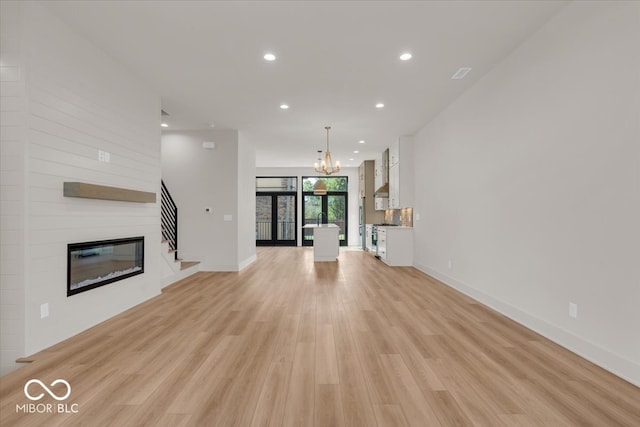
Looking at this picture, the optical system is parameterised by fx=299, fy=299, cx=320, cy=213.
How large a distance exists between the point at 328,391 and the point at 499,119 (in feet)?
11.7

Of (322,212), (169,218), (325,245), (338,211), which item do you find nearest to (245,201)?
(169,218)

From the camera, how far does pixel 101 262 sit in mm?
3328

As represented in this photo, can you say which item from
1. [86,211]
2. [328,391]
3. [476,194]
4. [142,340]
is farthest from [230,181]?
[328,391]

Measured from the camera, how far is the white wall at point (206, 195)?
6.35 metres

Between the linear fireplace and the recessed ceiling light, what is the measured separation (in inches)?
183

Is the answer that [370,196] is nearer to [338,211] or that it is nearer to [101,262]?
[338,211]

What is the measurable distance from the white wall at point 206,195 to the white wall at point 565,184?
14.8 feet

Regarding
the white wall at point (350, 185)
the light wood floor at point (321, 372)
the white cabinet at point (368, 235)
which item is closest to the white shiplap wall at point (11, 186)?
the light wood floor at point (321, 372)

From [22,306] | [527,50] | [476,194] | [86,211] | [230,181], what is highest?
[527,50]

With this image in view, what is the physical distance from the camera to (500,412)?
68.5 inches

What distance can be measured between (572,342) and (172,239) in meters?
6.49

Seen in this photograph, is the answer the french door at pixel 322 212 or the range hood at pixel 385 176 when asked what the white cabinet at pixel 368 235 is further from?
the french door at pixel 322 212

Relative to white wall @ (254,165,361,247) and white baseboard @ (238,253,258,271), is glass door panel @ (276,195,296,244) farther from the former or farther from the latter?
white baseboard @ (238,253,258,271)

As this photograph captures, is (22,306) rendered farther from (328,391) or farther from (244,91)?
(244,91)
